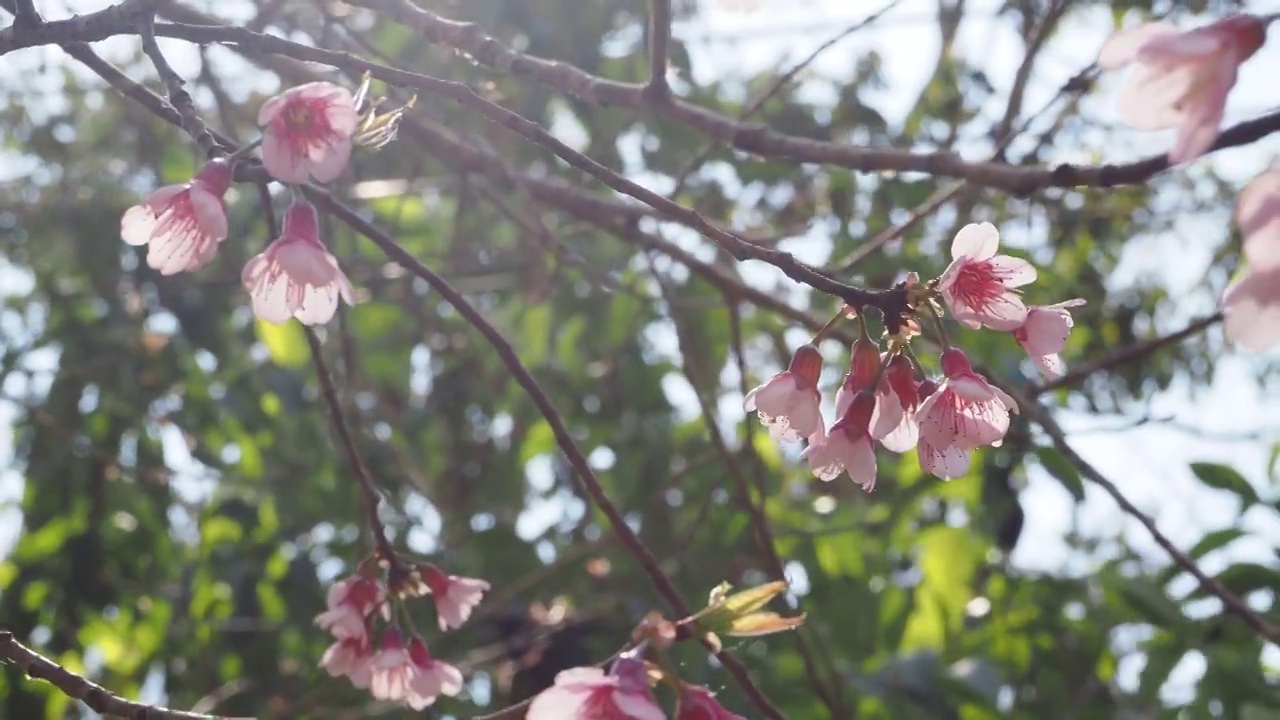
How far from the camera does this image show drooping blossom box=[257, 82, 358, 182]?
1201mm

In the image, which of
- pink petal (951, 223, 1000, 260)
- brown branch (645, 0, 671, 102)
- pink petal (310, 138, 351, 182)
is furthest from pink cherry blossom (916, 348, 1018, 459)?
pink petal (310, 138, 351, 182)

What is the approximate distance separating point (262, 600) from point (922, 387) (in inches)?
107

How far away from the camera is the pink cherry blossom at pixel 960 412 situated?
1.21m

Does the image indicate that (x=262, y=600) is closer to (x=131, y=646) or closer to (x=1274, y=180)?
(x=131, y=646)

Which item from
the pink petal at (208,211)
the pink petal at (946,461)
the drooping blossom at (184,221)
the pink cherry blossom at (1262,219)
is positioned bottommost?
the pink cherry blossom at (1262,219)

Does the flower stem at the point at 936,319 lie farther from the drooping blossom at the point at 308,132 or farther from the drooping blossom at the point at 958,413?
the drooping blossom at the point at 308,132

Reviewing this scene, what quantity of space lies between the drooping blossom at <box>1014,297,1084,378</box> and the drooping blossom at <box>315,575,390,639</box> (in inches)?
35.9

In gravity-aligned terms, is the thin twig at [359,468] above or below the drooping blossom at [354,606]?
above

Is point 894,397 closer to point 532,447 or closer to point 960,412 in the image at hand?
point 960,412

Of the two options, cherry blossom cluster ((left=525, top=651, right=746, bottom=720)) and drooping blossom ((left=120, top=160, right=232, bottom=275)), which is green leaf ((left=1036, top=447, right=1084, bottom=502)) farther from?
drooping blossom ((left=120, top=160, right=232, bottom=275))

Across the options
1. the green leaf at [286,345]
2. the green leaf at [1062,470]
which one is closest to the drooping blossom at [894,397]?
the green leaf at [1062,470]

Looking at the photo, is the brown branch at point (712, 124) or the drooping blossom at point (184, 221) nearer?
the brown branch at point (712, 124)

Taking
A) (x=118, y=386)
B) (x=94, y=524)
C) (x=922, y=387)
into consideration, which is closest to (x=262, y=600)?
(x=94, y=524)

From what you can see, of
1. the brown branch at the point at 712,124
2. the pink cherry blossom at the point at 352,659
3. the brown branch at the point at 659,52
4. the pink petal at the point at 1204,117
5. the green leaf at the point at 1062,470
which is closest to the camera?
the pink petal at the point at 1204,117
